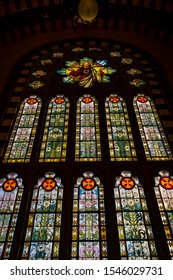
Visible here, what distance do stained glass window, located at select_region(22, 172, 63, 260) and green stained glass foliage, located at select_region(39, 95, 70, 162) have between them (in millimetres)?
708

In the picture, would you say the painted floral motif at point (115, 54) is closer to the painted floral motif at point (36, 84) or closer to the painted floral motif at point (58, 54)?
the painted floral motif at point (58, 54)

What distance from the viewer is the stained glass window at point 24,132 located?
29.0ft

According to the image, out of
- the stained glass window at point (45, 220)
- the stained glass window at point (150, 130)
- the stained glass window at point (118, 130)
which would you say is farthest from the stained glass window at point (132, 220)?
the stained glass window at point (45, 220)

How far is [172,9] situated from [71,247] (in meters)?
10.8

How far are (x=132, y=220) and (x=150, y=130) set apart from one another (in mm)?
3254

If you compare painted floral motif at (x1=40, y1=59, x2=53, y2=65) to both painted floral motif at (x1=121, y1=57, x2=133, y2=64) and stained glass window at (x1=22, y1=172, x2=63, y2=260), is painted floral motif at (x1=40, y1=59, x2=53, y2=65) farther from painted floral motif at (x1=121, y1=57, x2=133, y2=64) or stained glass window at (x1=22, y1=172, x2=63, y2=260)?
stained glass window at (x1=22, y1=172, x2=63, y2=260)

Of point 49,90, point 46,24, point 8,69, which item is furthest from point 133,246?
point 46,24

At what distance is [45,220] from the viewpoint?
719 centimetres

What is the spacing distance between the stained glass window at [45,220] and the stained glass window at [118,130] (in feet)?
5.61

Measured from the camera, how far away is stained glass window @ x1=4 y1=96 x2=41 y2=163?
348 inches

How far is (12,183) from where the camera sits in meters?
8.02

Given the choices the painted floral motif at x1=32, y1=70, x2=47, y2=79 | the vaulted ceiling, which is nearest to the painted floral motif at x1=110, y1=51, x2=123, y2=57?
the vaulted ceiling

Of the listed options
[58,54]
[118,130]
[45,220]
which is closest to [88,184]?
[45,220]

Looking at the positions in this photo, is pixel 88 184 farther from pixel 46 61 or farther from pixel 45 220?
pixel 46 61
